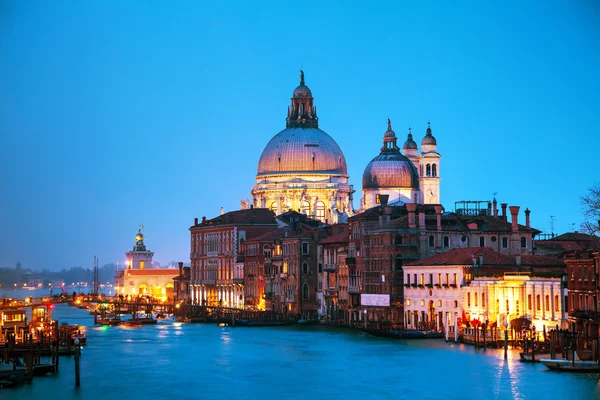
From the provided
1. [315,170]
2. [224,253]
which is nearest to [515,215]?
[224,253]

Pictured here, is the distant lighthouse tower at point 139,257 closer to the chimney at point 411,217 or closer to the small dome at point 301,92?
the small dome at point 301,92

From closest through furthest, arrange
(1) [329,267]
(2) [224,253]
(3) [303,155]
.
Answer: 1. (1) [329,267]
2. (2) [224,253]
3. (3) [303,155]

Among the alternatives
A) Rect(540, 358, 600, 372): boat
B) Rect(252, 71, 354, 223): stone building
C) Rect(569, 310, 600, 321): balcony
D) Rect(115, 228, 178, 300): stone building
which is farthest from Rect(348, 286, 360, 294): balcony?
Rect(115, 228, 178, 300): stone building

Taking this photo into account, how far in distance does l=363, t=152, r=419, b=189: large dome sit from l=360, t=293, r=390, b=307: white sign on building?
4217 centimetres

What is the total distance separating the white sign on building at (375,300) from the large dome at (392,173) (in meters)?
42.2

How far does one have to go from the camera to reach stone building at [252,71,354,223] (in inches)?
5571

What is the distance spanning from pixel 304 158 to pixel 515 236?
176ft

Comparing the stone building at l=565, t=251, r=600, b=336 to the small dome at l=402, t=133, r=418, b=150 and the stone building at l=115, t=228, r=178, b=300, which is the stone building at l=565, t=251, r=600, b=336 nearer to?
the small dome at l=402, t=133, r=418, b=150

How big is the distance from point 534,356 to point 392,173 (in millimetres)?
71939

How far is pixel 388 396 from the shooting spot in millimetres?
56656

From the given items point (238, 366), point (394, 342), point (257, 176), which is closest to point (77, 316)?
point (257, 176)

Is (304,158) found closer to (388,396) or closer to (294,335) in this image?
(294,335)

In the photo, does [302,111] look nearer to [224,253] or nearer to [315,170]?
[315,170]

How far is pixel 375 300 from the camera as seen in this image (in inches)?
3563
